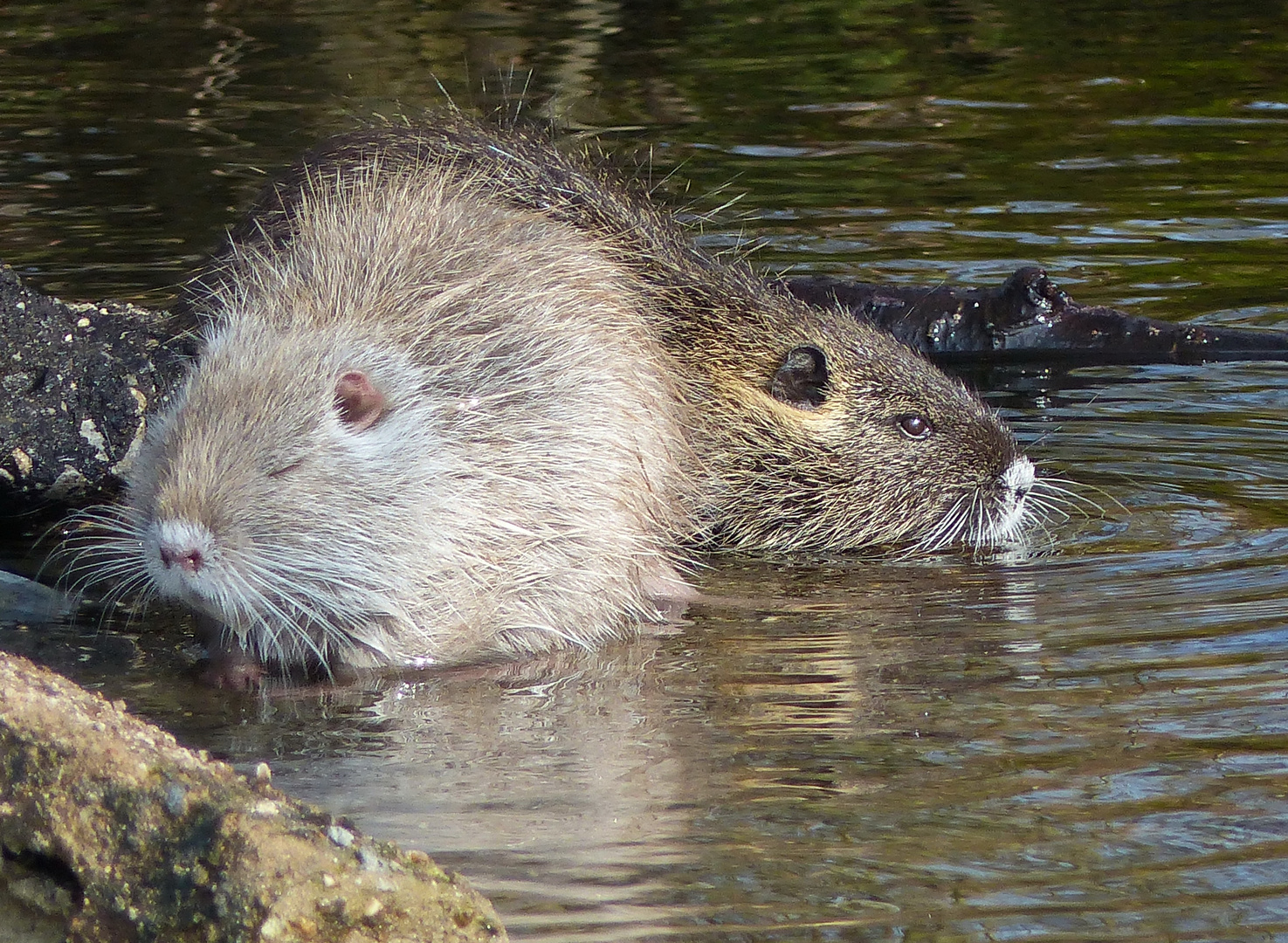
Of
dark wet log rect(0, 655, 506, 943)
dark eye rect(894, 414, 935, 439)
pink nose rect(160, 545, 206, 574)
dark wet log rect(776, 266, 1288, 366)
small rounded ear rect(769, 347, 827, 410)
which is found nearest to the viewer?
dark wet log rect(0, 655, 506, 943)

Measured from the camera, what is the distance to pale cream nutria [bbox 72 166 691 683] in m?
4.37

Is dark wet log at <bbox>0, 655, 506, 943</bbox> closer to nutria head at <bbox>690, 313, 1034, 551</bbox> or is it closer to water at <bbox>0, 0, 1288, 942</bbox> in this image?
water at <bbox>0, 0, 1288, 942</bbox>

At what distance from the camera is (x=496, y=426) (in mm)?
4797

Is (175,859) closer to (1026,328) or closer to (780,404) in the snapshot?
(780,404)

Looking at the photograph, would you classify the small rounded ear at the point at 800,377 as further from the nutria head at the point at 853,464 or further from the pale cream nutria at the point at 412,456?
the pale cream nutria at the point at 412,456

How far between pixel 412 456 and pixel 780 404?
183cm

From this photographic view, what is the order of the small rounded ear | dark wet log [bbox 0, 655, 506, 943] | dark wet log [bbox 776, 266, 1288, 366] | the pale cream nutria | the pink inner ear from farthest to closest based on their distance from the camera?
dark wet log [bbox 776, 266, 1288, 366] → the small rounded ear → the pink inner ear → the pale cream nutria → dark wet log [bbox 0, 655, 506, 943]

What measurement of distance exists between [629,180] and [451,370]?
2805 millimetres

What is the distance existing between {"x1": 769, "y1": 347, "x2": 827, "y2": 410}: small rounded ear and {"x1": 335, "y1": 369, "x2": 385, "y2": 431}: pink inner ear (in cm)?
188

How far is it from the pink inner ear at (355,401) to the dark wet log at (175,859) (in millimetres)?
1678

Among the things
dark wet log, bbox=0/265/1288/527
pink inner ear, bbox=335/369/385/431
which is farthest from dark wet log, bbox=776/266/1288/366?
pink inner ear, bbox=335/369/385/431

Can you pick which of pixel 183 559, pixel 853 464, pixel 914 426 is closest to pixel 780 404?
pixel 853 464

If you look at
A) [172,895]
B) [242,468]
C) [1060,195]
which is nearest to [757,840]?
[172,895]

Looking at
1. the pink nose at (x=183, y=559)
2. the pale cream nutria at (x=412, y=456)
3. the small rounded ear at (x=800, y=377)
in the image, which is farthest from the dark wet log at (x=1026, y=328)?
the pink nose at (x=183, y=559)
